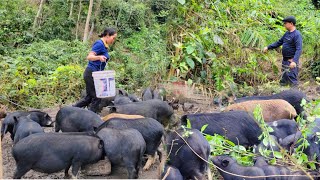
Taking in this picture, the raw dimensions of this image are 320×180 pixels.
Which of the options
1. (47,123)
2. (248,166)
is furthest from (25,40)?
(248,166)

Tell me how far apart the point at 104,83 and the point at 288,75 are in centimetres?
440

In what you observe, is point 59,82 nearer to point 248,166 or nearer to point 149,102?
point 149,102

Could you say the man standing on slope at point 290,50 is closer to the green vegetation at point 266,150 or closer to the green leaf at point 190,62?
the green leaf at point 190,62

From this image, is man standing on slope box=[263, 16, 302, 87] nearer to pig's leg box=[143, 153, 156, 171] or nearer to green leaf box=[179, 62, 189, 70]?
green leaf box=[179, 62, 189, 70]

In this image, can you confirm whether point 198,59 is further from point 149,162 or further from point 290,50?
point 149,162

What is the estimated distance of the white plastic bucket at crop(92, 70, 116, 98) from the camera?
24.2 feet

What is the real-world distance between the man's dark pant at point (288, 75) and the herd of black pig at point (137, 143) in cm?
337

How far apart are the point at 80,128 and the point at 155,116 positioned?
1.28 meters

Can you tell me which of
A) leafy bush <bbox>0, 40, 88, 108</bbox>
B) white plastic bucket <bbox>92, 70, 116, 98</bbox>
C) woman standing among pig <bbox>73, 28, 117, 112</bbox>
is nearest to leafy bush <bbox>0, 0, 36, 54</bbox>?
leafy bush <bbox>0, 40, 88, 108</bbox>

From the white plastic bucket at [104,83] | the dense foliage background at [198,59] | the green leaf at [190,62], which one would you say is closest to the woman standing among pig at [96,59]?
the white plastic bucket at [104,83]

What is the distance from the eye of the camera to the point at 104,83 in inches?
295

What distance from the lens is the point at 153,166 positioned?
6.41 m

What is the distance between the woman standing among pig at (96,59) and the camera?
763 centimetres

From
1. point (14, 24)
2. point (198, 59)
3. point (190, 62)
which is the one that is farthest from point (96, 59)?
point (14, 24)
